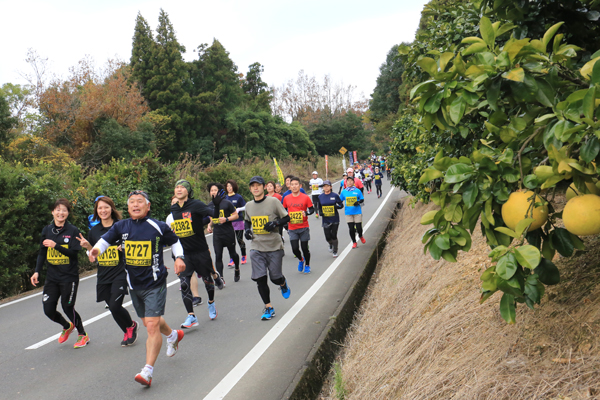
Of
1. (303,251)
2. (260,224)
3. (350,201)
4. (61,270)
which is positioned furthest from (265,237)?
(350,201)

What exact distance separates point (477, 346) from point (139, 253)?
3.63 meters

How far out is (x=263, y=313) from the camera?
22.5 ft

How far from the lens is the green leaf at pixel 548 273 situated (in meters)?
1.89

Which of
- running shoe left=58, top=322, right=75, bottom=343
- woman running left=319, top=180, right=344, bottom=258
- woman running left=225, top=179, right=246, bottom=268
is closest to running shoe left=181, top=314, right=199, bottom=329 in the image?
running shoe left=58, top=322, right=75, bottom=343

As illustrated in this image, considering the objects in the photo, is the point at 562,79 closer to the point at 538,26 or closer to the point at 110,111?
the point at 538,26

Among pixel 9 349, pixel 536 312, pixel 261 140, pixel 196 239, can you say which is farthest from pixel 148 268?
pixel 261 140

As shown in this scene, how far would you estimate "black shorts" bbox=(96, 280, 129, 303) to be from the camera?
587 cm

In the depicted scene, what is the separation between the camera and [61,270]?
20.4 feet

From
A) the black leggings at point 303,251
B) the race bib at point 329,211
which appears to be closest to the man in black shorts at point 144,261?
the black leggings at point 303,251

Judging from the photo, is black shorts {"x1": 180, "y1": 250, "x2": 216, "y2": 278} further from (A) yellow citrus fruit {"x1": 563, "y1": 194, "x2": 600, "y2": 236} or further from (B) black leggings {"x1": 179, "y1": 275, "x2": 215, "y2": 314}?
(A) yellow citrus fruit {"x1": 563, "y1": 194, "x2": 600, "y2": 236}

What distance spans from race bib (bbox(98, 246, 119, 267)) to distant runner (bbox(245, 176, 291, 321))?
191 centimetres

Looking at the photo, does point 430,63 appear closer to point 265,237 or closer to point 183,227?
point 265,237

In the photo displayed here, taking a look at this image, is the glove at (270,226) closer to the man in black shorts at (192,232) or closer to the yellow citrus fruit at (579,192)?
the man in black shorts at (192,232)

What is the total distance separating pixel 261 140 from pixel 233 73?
22.7 feet
